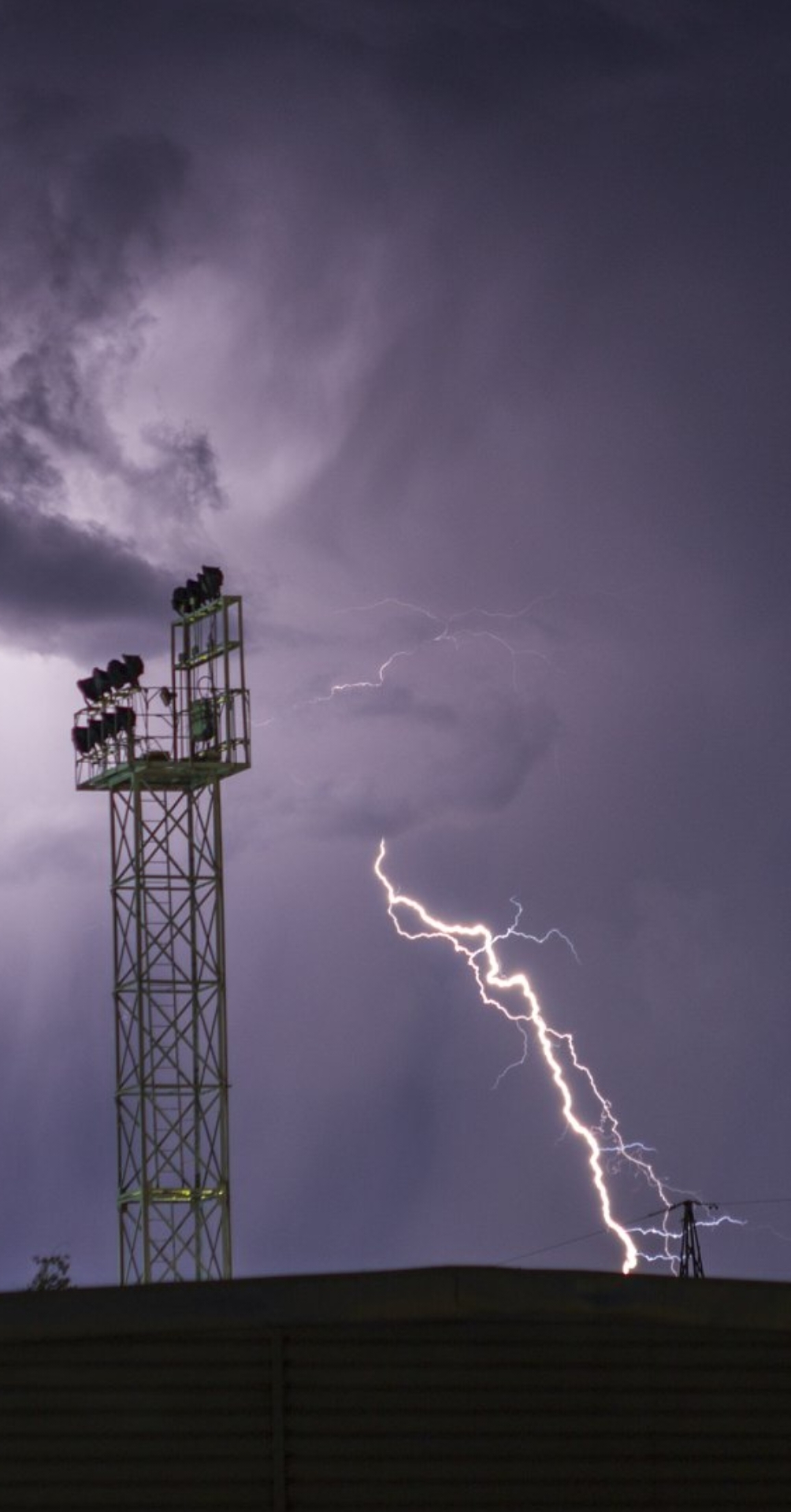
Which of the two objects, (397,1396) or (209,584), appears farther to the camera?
(209,584)

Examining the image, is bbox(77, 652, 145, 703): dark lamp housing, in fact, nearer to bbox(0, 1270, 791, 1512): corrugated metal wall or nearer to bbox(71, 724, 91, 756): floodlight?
bbox(71, 724, 91, 756): floodlight

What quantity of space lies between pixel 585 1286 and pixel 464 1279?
71 centimetres

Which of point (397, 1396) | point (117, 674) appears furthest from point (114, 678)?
point (397, 1396)

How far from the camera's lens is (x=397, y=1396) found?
1614 cm

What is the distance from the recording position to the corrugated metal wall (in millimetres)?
16078

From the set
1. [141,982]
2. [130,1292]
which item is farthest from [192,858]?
[130,1292]

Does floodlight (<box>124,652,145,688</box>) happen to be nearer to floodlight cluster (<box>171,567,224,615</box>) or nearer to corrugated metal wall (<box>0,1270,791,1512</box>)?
floodlight cluster (<box>171,567,224,615</box>)

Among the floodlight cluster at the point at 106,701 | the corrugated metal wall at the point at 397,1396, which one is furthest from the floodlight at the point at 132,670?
the corrugated metal wall at the point at 397,1396

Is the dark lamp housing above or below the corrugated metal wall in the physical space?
above

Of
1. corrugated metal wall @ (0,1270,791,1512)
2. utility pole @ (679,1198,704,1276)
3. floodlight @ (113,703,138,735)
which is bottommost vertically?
corrugated metal wall @ (0,1270,791,1512)

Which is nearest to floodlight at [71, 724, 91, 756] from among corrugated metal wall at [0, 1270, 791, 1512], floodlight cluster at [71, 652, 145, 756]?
floodlight cluster at [71, 652, 145, 756]

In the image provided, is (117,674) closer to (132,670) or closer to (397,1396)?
(132,670)

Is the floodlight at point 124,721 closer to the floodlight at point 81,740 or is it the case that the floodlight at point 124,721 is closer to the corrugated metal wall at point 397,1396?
the floodlight at point 81,740

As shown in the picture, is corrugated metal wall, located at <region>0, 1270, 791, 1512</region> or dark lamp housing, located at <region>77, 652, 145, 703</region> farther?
dark lamp housing, located at <region>77, 652, 145, 703</region>
